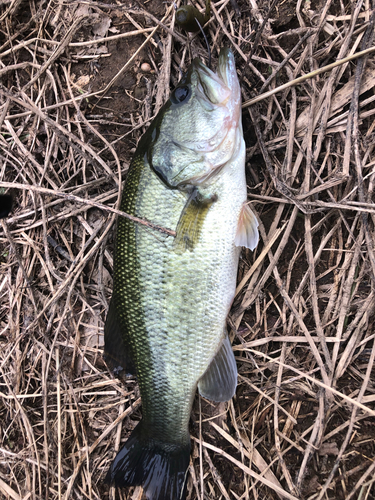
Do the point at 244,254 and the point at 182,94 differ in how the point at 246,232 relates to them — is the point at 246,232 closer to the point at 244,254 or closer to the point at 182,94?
the point at 244,254

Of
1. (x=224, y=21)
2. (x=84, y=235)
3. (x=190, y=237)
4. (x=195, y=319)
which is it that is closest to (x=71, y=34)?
(x=224, y=21)

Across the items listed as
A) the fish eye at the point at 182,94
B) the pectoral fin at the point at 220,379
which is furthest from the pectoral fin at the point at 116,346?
the fish eye at the point at 182,94

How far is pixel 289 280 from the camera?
230 cm

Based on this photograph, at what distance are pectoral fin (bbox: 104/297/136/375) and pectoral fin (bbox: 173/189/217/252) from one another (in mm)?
679

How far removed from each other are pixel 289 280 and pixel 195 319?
0.78m

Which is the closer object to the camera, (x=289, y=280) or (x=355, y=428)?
(x=355, y=428)

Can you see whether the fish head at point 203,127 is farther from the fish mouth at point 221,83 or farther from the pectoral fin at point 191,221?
the pectoral fin at point 191,221

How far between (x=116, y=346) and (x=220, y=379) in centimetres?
76

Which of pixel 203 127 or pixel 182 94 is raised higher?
pixel 182 94

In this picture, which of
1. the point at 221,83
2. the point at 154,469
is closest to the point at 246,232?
the point at 221,83

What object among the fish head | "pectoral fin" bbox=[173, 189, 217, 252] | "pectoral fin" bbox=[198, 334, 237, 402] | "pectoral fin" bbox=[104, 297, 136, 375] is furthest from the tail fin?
the fish head

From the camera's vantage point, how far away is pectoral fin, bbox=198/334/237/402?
7.02 ft

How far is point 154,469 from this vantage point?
7.14 ft

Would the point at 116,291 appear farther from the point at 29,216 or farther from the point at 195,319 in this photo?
the point at 29,216
